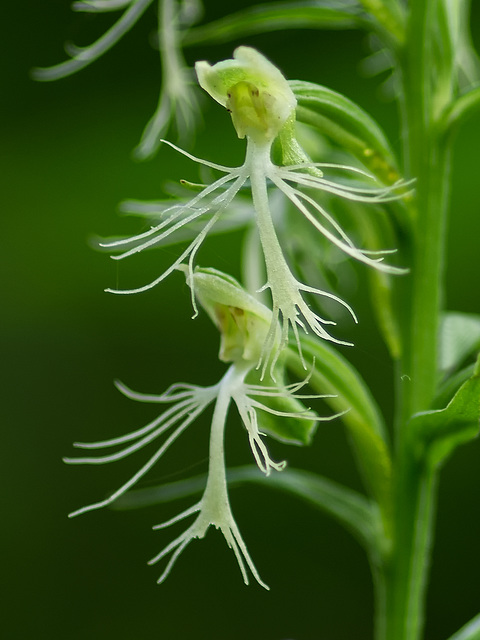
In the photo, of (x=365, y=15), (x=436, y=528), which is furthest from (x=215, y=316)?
(x=436, y=528)

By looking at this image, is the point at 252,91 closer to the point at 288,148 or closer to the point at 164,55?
the point at 288,148

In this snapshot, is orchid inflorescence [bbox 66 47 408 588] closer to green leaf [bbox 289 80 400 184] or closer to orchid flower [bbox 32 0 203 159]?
green leaf [bbox 289 80 400 184]

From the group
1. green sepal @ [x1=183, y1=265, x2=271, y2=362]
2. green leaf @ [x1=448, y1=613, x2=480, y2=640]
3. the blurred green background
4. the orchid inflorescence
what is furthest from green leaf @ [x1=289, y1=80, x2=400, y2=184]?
the blurred green background

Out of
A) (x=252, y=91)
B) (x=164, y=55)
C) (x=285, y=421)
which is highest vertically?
(x=164, y=55)

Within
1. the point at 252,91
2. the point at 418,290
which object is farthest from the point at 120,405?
the point at 252,91

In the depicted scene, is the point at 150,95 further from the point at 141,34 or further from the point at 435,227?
the point at 435,227

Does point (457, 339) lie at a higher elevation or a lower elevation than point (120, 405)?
higher

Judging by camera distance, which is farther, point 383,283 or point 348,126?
point 383,283
